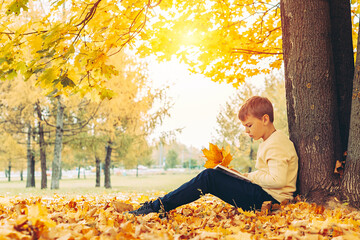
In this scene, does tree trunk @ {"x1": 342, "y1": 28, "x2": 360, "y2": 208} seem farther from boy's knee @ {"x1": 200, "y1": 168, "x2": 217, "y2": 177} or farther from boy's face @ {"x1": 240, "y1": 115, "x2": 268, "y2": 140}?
boy's knee @ {"x1": 200, "y1": 168, "x2": 217, "y2": 177}

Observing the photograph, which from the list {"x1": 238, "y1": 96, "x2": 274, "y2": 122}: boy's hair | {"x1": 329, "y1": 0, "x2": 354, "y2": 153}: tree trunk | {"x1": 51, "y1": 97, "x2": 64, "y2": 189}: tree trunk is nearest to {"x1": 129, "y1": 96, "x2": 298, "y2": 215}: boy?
{"x1": 238, "y1": 96, "x2": 274, "y2": 122}: boy's hair

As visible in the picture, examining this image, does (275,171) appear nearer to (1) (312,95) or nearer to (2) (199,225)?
(2) (199,225)

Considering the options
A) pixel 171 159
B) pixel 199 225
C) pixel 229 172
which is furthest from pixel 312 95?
pixel 171 159

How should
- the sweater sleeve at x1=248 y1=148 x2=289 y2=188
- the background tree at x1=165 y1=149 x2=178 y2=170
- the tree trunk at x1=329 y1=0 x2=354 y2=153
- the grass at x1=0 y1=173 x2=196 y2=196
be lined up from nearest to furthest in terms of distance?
the sweater sleeve at x1=248 y1=148 x2=289 y2=188
the tree trunk at x1=329 y1=0 x2=354 y2=153
the grass at x1=0 y1=173 x2=196 y2=196
the background tree at x1=165 y1=149 x2=178 y2=170

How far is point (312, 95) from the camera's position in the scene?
290 centimetres

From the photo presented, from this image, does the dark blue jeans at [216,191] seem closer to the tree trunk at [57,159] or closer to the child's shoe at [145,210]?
the child's shoe at [145,210]

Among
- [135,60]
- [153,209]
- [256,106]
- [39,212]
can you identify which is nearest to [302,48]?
[256,106]

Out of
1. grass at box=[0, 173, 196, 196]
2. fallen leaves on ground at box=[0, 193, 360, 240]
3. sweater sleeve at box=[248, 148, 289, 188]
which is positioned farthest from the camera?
grass at box=[0, 173, 196, 196]

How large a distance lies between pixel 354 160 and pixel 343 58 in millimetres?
1094

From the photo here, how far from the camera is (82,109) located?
13750mm

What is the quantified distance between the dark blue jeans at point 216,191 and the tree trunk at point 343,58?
980mm

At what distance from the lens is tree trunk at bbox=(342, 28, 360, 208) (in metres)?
2.56

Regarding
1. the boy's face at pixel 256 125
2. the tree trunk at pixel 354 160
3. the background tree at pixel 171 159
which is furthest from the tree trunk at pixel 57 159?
the background tree at pixel 171 159

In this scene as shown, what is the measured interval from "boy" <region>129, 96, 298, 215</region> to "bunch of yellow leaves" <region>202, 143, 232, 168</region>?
0.20 m
